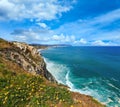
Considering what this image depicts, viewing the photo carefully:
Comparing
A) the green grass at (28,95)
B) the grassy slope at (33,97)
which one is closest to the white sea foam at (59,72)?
the green grass at (28,95)

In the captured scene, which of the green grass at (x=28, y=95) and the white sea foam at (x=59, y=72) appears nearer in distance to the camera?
the green grass at (x=28, y=95)

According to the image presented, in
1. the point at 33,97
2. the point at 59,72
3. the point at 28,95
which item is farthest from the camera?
the point at 59,72

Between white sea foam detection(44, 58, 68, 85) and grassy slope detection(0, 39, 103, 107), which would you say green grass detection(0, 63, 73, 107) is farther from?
white sea foam detection(44, 58, 68, 85)

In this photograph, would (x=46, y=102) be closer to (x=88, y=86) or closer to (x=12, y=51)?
(x=12, y=51)

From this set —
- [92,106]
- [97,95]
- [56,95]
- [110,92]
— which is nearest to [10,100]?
[56,95]

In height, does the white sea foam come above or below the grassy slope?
below

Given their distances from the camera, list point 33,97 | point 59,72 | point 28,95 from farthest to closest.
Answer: point 59,72 < point 28,95 < point 33,97

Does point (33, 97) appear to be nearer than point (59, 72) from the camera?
Yes

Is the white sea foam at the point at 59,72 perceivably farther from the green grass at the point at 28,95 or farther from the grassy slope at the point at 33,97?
the grassy slope at the point at 33,97

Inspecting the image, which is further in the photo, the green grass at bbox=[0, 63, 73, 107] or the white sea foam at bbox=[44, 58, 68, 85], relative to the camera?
the white sea foam at bbox=[44, 58, 68, 85]

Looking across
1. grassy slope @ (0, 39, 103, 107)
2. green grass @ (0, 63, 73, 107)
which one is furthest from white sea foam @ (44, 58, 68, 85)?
grassy slope @ (0, 39, 103, 107)

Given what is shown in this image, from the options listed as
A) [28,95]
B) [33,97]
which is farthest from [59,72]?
[33,97]

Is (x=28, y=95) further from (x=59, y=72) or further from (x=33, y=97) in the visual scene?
(x=59, y=72)
